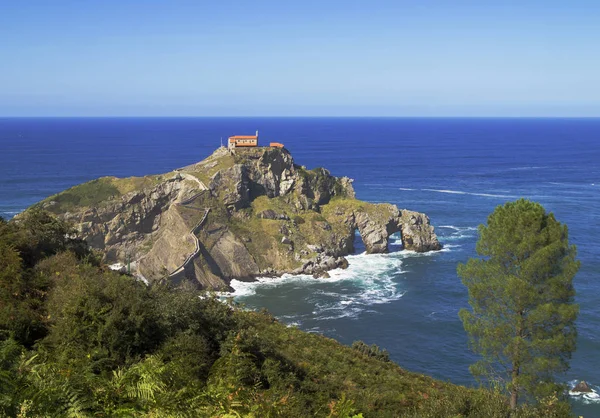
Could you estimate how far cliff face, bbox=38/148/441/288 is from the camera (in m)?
76.4

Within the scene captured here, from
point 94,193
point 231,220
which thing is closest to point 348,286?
point 231,220

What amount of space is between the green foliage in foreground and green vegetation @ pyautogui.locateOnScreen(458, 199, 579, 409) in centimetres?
421

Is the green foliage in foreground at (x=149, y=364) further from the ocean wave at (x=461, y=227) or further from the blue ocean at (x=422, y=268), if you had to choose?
the ocean wave at (x=461, y=227)

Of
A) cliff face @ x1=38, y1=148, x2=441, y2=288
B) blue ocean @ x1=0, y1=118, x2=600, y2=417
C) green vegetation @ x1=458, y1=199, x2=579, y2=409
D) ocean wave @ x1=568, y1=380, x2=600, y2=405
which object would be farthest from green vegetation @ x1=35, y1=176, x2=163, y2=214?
green vegetation @ x1=458, y1=199, x2=579, y2=409

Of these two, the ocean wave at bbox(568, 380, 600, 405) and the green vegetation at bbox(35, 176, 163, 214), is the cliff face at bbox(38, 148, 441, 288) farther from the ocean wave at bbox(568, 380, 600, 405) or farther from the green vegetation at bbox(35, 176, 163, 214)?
the ocean wave at bbox(568, 380, 600, 405)

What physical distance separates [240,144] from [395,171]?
8055 centimetres

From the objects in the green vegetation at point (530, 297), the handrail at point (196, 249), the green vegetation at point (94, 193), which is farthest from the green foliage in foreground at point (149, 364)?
the green vegetation at point (94, 193)

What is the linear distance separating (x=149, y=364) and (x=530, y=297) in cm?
1747

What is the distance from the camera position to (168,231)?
78.9 m

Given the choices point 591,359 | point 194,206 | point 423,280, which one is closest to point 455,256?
point 423,280

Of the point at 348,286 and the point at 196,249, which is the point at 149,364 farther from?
the point at 196,249

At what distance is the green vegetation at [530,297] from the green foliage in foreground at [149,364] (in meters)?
4.21

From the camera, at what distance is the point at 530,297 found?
22891 millimetres

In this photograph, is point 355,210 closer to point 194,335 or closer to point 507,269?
point 507,269
